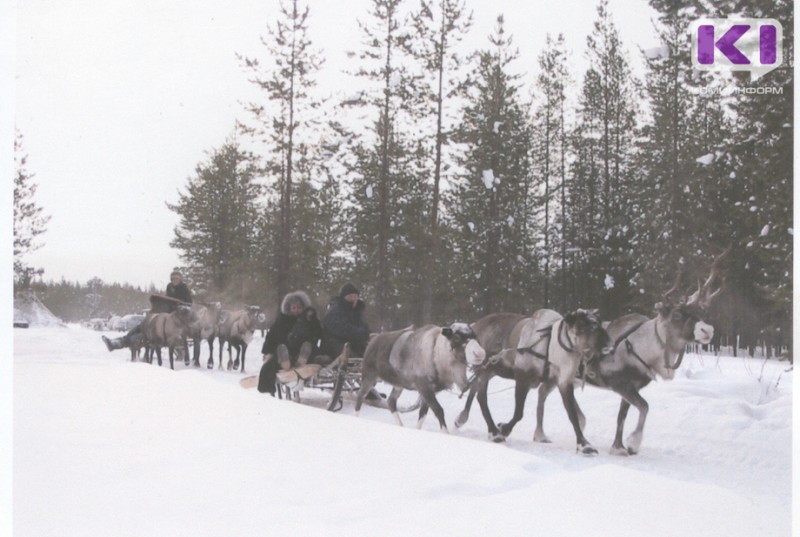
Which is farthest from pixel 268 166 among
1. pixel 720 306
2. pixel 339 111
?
pixel 720 306

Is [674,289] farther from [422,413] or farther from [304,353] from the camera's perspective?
[304,353]

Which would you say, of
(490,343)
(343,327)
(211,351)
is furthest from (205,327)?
(490,343)

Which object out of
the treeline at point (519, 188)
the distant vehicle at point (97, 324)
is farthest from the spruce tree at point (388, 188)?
the distant vehicle at point (97, 324)

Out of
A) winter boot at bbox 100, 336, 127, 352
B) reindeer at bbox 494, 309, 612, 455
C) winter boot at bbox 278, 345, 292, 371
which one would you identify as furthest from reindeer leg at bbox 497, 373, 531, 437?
winter boot at bbox 100, 336, 127, 352

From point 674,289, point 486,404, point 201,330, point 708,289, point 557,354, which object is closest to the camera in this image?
point 708,289

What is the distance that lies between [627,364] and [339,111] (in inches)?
106

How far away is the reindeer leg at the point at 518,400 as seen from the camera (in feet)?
15.8

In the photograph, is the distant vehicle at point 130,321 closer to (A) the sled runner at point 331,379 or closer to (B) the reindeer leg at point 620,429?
(A) the sled runner at point 331,379

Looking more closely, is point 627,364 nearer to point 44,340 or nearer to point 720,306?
point 720,306

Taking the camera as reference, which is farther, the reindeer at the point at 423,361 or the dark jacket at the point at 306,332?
the dark jacket at the point at 306,332

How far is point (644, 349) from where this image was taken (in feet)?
15.0

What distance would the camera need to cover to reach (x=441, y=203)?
16.1 feet

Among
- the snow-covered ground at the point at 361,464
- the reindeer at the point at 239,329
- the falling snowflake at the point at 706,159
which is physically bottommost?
the snow-covered ground at the point at 361,464

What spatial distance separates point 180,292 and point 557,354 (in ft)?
10.1
